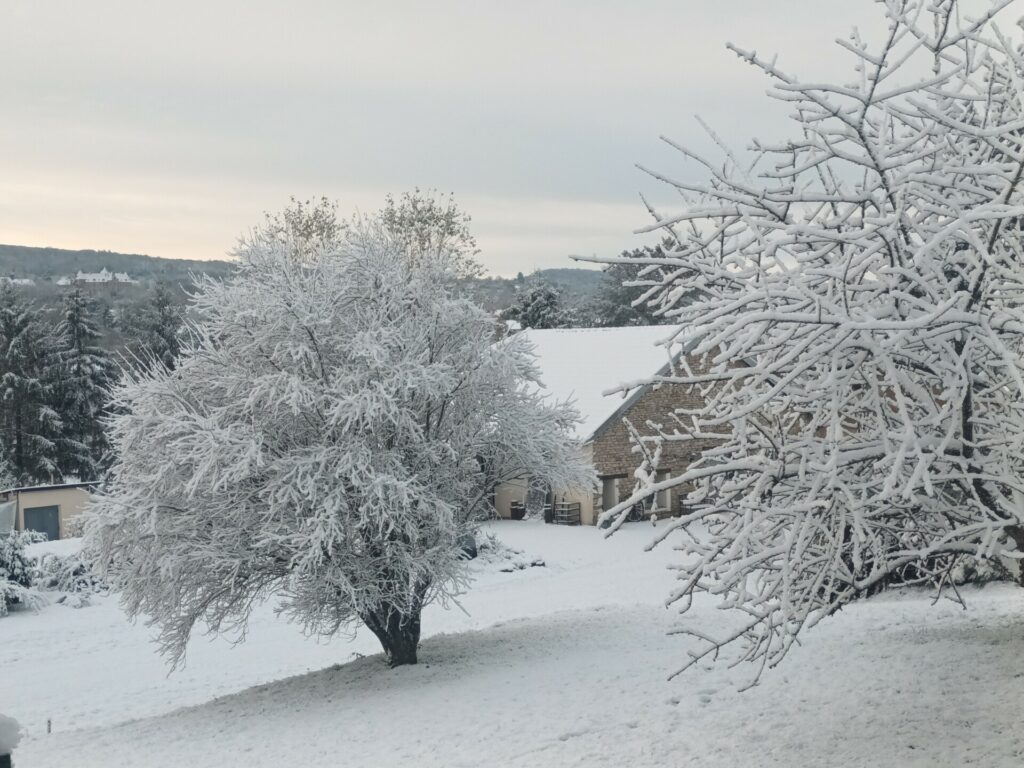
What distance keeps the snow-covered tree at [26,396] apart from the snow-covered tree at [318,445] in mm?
32628

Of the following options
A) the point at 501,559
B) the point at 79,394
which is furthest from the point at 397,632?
the point at 79,394

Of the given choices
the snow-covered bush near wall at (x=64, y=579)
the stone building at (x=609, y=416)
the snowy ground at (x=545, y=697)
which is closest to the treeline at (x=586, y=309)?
the stone building at (x=609, y=416)

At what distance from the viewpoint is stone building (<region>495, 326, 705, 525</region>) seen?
3186 cm

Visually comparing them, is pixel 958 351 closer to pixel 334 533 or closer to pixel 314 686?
pixel 334 533

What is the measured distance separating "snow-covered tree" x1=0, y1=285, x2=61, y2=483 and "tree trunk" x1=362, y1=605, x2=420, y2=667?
→ 1336 inches

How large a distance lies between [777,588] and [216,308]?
10964 millimetres

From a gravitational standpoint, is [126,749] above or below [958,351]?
below

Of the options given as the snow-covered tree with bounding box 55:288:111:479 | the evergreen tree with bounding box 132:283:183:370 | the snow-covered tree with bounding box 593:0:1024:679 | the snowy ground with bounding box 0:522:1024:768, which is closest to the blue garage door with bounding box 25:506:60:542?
the snowy ground with bounding box 0:522:1024:768

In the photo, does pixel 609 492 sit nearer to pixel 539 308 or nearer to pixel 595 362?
pixel 595 362

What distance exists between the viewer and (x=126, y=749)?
12914 millimetres

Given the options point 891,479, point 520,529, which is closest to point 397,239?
point 891,479

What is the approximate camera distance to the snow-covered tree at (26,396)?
148ft

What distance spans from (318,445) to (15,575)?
13479mm

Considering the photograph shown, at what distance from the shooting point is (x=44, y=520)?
107ft
